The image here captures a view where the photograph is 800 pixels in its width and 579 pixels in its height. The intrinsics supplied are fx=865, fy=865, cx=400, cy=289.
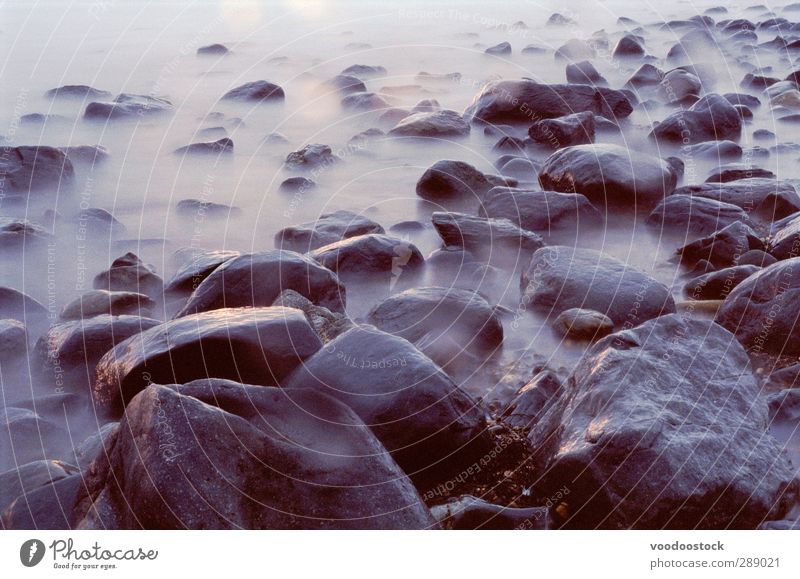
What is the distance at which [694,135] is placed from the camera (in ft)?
28.2

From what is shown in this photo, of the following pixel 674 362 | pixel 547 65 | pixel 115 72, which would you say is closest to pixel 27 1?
pixel 115 72

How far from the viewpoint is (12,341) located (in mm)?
4848

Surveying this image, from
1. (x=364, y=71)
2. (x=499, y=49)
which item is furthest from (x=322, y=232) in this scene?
(x=499, y=49)

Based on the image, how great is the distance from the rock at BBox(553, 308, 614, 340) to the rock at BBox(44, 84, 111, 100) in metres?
6.98

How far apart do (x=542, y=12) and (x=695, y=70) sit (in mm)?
4892

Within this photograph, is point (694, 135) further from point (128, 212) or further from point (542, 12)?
point (542, 12)

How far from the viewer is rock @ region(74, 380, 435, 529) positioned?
119 inches

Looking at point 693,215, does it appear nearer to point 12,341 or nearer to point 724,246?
point 724,246

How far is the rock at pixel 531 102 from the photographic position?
356 inches

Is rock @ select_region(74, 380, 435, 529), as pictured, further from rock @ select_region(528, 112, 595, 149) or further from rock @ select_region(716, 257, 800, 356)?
rock @ select_region(528, 112, 595, 149)

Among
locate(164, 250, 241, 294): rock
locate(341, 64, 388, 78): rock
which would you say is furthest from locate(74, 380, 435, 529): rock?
locate(341, 64, 388, 78): rock

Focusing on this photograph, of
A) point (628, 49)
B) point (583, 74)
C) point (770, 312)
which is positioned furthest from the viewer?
point (628, 49)

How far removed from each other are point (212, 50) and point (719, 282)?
8.75 metres
